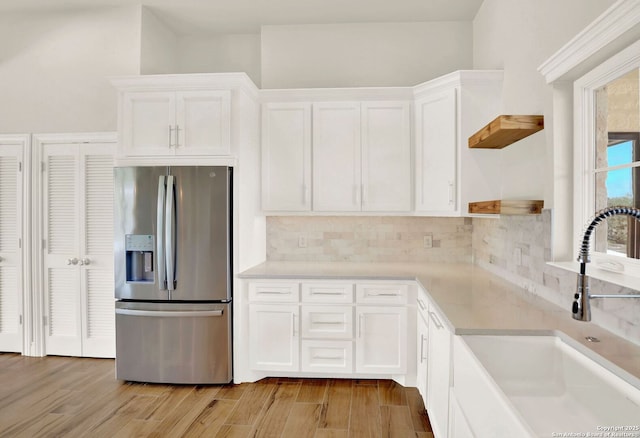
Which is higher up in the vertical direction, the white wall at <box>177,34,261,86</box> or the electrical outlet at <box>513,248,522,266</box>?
the white wall at <box>177,34,261,86</box>

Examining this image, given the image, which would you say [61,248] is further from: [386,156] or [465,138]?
[465,138]

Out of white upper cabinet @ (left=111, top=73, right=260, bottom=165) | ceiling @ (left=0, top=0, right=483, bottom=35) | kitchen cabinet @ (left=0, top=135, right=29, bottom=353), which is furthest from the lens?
kitchen cabinet @ (left=0, top=135, right=29, bottom=353)

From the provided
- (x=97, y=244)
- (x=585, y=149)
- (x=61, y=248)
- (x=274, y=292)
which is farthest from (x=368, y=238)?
(x=61, y=248)

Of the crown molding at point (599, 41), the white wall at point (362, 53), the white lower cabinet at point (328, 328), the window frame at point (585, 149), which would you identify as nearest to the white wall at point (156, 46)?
the white wall at point (362, 53)

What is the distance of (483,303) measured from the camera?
2078 millimetres

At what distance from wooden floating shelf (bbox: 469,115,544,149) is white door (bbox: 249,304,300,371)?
A: 180cm

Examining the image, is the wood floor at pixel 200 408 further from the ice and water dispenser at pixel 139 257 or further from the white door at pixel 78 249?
the ice and water dispenser at pixel 139 257

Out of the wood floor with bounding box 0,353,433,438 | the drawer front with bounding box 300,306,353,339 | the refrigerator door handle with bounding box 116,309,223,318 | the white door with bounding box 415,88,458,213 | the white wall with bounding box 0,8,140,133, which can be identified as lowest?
the wood floor with bounding box 0,353,433,438

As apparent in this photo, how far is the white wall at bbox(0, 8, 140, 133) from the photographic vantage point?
338 centimetres

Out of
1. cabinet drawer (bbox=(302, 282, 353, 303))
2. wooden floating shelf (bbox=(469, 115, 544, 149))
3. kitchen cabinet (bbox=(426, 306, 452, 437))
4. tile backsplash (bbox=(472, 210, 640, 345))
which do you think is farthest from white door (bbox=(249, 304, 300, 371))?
→ wooden floating shelf (bbox=(469, 115, 544, 149))

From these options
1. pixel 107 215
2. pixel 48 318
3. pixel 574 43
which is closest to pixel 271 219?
pixel 107 215

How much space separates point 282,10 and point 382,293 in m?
2.53

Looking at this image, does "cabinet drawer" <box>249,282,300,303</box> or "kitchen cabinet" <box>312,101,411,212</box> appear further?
"kitchen cabinet" <box>312,101,411,212</box>

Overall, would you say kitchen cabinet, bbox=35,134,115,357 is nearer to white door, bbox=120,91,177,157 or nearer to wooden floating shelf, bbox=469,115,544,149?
white door, bbox=120,91,177,157
